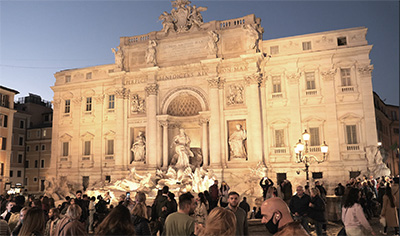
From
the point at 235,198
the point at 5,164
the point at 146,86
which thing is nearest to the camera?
the point at 235,198

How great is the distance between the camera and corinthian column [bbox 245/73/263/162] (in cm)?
2598

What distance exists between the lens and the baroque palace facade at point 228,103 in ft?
84.2

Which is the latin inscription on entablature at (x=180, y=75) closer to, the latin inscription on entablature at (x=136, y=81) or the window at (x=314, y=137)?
the latin inscription on entablature at (x=136, y=81)

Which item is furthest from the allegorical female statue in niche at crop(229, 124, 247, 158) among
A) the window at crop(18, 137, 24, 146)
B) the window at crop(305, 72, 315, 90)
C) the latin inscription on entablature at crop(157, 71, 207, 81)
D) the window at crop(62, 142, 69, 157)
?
the window at crop(18, 137, 24, 146)

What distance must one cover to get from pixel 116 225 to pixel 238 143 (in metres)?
22.7

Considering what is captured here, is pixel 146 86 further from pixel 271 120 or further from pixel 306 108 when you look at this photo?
pixel 306 108

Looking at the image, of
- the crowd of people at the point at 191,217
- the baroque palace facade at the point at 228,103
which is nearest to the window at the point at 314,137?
the baroque palace facade at the point at 228,103

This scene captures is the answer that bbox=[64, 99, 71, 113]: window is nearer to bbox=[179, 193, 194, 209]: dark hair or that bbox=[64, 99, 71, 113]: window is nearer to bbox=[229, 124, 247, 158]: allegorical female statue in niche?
bbox=[229, 124, 247, 158]: allegorical female statue in niche

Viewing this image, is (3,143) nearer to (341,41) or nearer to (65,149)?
(65,149)

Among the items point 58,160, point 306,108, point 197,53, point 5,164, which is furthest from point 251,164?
point 5,164

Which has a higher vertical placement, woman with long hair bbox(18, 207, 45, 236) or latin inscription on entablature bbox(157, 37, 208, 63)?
latin inscription on entablature bbox(157, 37, 208, 63)

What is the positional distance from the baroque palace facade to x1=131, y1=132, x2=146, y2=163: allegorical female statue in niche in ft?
0.27

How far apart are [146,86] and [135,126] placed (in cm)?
350

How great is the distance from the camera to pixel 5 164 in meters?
37.9
